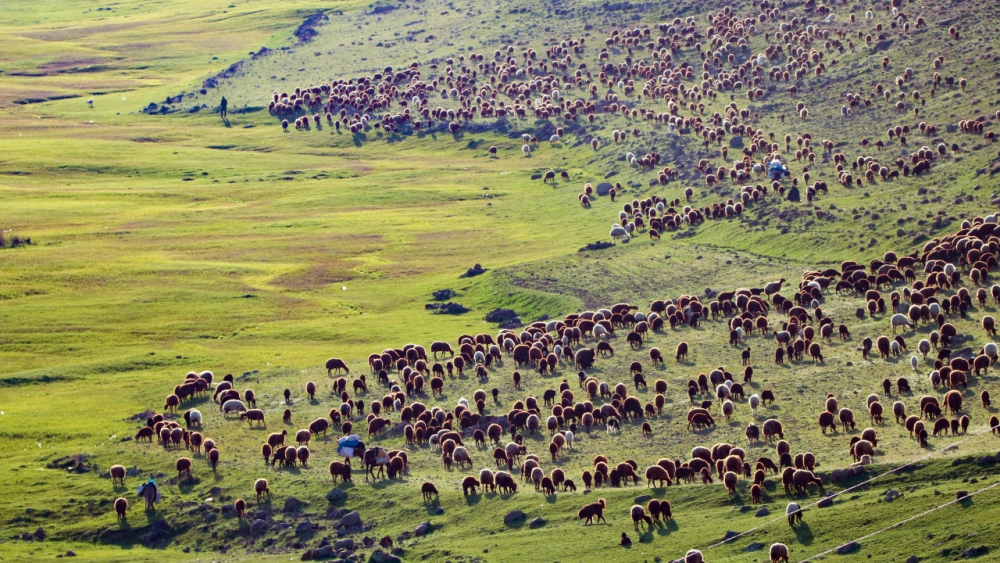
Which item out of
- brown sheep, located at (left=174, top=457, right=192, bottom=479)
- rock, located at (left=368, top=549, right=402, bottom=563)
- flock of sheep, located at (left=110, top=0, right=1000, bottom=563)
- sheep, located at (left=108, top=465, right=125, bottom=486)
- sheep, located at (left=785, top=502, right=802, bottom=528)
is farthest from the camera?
sheep, located at (left=108, top=465, right=125, bottom=486)

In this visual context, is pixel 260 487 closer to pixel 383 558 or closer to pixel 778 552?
pixel 383 558

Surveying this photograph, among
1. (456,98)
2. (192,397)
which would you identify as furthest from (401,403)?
(456,98)

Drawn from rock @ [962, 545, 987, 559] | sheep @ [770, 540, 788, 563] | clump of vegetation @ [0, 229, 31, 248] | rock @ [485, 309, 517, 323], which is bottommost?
rock @ [962, 545, 987, 559]

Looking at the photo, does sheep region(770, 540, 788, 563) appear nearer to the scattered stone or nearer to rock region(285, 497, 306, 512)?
rock region(285, 497, 306, 512)

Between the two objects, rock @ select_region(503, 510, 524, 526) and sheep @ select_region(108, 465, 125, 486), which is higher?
sheep @ select_region(108, 465, 125, 486)

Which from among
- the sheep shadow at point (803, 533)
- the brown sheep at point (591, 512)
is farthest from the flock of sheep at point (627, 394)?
the sheep shadow at point (803, 533)

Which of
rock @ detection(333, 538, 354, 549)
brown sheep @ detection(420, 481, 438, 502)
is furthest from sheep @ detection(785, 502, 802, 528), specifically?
rock @ detection(333, 538, 354, 549)

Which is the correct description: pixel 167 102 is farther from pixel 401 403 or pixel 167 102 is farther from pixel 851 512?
pixel 851 512
